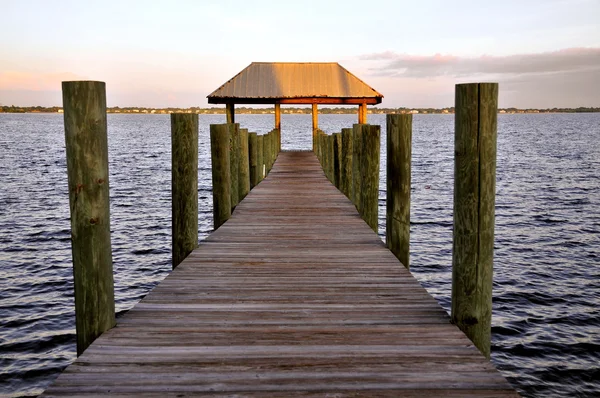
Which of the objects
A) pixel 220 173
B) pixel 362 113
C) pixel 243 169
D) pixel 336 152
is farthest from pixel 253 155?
pixel 362 113

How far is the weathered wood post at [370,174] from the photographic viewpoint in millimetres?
7853

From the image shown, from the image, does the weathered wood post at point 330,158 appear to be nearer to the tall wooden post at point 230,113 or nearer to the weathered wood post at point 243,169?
the weathered wood post at point 243,169

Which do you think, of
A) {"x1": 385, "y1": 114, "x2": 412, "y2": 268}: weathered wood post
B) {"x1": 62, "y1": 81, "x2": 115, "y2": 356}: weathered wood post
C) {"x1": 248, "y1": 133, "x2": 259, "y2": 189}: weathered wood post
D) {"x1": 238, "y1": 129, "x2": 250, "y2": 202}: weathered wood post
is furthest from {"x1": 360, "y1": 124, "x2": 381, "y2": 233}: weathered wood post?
{"x1": 248, "y1": 133, "x2": 259, "y2": 189}: weathered wood post

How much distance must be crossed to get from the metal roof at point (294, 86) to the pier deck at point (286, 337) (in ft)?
64.2

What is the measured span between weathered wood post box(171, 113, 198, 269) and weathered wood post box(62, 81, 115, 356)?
1933mm

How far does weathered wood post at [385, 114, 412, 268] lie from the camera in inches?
223

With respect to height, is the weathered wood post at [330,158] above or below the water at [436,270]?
above

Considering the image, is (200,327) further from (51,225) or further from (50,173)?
(50,173)

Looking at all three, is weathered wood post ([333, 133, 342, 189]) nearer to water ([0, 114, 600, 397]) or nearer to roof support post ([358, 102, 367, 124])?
water ([0, 114, 600, 397])

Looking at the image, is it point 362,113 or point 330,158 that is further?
point 362,113

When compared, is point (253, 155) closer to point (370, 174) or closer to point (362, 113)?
point (370, 174)

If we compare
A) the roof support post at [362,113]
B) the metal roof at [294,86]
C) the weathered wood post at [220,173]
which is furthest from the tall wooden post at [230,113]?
the weathered wood post at [220,173]

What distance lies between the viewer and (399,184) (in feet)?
18.9

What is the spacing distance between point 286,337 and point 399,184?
8.81ft
